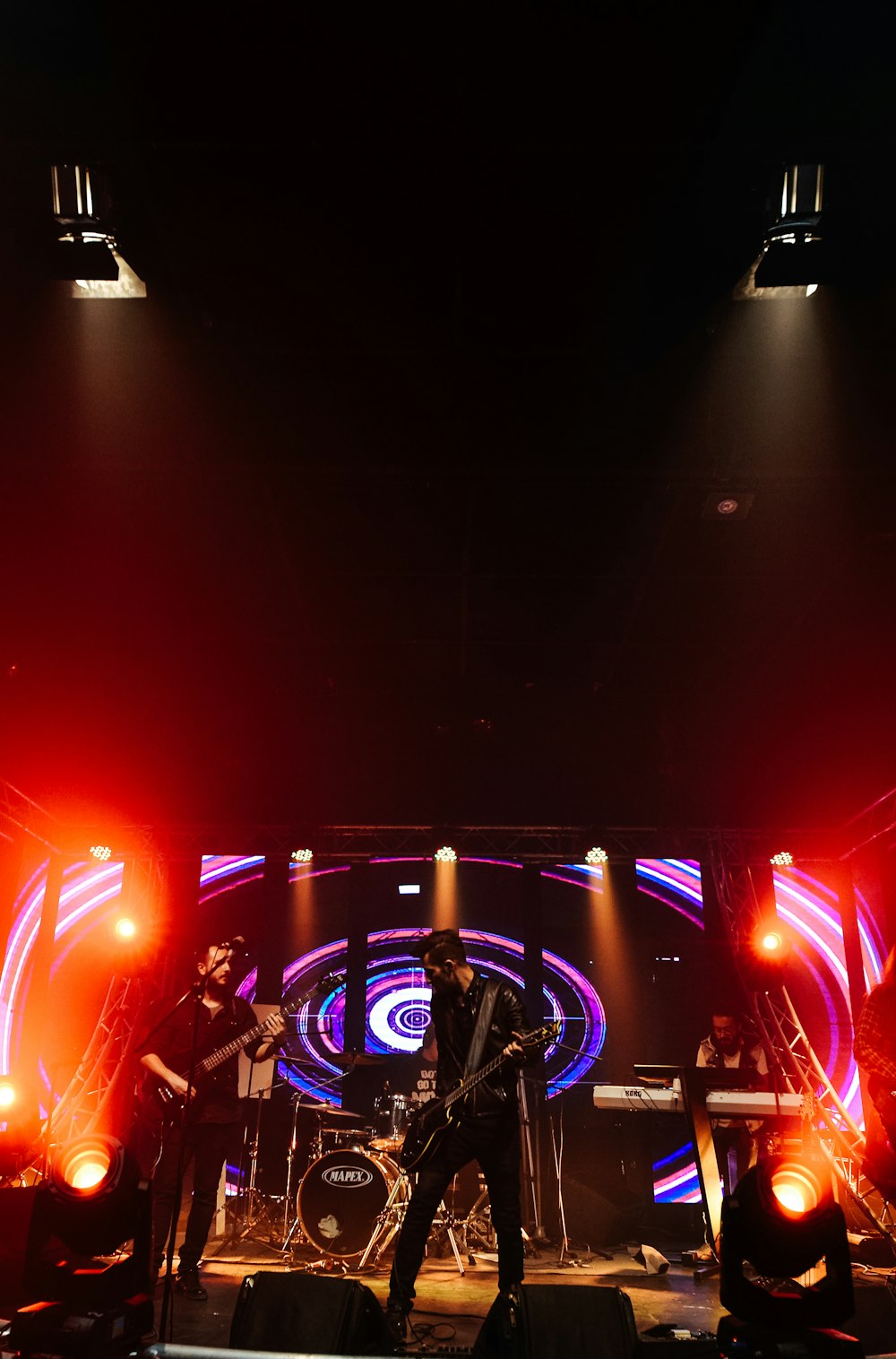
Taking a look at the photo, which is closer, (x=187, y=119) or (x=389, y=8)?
(x=389, y=8)

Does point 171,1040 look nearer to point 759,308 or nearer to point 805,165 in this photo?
→ point 759,308

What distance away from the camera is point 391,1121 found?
24.6 ft

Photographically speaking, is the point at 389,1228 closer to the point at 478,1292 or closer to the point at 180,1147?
the point at 478,1292

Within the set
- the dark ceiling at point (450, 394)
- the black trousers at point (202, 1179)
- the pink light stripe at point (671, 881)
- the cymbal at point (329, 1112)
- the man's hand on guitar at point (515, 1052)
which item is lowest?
the cymbal at point (329, 1112)

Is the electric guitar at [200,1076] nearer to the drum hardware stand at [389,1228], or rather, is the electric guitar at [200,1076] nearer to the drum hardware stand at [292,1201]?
the drum hardware stand at [292,1201]

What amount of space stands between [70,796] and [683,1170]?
7.86 meters

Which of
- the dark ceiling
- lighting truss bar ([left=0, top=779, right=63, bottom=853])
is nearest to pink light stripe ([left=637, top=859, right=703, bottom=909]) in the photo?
the dark ceiling

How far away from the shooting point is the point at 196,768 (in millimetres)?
10312

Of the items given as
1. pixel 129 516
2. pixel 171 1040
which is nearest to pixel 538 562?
pixel 129 516

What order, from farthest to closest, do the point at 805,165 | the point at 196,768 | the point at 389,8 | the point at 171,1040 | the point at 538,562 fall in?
the point at 196,768, the point at 538,562, the point at 171,1040, the point at 805,165, the point at 389,8

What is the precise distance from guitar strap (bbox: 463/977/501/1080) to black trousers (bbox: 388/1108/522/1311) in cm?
24

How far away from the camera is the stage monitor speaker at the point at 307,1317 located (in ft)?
10.3

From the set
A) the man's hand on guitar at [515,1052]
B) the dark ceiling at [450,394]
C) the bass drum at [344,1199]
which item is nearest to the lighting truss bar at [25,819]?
the dark ceiling at [450,394]

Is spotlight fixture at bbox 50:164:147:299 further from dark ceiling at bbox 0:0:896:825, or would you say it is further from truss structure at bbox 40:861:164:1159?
truss structure at bbox 40:861:164:1159
